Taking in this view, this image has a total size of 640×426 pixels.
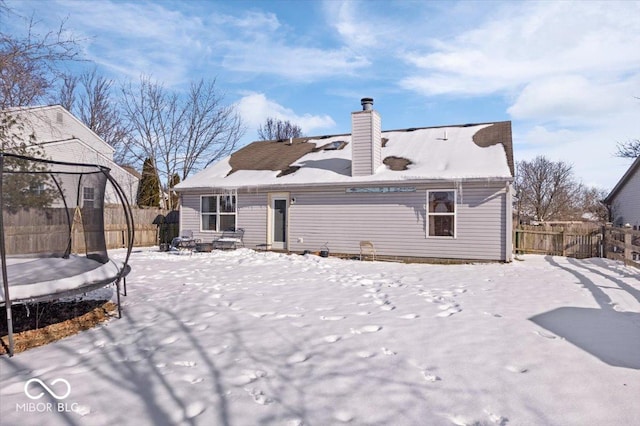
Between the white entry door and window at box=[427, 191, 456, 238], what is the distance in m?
4.77

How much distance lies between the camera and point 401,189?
12.0 m

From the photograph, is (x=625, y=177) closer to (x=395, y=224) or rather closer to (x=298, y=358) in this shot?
(x=395, y=224)

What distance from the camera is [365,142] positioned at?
41.8 feet

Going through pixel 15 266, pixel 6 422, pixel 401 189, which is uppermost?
pixel 401 189

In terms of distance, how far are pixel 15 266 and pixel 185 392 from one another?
13.8 feet

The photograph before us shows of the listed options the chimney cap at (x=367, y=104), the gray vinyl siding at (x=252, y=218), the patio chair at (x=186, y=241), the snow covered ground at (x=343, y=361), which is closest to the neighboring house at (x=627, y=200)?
the chimney cap at (x=367, y=104)

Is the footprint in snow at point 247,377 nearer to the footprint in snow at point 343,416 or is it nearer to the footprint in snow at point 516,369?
the footprint in snow at point 343,416

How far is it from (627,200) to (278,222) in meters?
15.9

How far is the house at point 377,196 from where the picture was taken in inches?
445

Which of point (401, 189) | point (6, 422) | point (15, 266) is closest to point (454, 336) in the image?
point (6, 422)

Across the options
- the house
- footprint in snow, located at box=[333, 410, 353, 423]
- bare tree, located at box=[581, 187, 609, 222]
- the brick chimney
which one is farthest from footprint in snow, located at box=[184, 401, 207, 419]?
bare tree, located at box=[581, 187, 609, 222]

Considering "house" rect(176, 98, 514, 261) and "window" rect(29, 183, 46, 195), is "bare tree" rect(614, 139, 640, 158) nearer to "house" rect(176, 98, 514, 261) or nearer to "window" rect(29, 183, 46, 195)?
"house" rect(176, 98, 514, 261)

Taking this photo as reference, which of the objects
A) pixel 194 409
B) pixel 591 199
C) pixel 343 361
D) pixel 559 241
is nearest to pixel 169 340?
pixel 194 409

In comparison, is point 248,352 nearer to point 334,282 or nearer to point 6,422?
point 6,422
